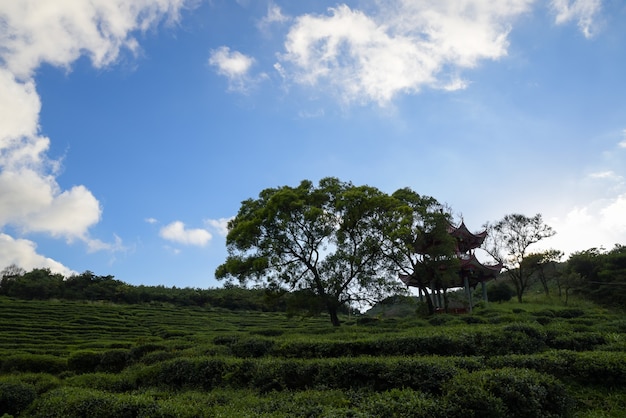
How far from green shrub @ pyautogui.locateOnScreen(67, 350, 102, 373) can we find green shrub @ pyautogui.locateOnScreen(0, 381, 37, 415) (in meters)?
5.15

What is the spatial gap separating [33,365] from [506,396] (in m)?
Answer: 18.6

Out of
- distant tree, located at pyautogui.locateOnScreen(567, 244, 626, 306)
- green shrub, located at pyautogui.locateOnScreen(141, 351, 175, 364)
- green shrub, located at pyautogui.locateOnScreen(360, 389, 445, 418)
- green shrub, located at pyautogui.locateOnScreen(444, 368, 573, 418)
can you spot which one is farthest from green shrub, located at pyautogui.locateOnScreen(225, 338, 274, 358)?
distant tree, located at pyautogui.locateOnScreen(567, 244, 626, 306)

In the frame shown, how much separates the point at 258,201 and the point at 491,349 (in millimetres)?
16384

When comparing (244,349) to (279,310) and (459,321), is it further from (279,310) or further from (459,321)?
(279,310)

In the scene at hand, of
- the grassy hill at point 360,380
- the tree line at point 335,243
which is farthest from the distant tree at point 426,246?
the grassy hill at point 360,380

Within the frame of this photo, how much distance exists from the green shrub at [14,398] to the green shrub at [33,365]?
276 inches

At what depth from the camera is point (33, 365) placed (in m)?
17.5

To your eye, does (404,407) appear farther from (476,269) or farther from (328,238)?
(476,269)

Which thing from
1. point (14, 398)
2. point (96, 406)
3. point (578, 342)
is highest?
point (578, 342)

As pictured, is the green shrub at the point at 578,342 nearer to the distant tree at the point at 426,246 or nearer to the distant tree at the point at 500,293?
the distant tree at the point at 426,246

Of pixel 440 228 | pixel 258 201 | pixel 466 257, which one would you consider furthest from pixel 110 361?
pixel 466 257

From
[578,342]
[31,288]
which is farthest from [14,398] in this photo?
[31,288]

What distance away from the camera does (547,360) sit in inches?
365

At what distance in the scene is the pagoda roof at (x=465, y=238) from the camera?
30641mm
